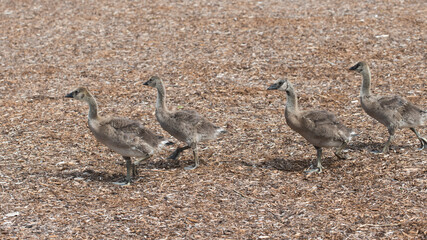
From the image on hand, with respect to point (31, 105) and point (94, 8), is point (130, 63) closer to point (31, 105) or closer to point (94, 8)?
point (31, 105)

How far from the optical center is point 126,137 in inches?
286

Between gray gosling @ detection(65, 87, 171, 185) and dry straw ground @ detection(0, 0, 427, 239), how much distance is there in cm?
39

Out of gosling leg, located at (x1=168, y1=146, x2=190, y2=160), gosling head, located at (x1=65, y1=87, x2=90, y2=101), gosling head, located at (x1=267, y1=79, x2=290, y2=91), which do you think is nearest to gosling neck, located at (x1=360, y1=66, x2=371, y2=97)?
gosling head, located at (x1=267, y1=79, x2=290, y2=91)

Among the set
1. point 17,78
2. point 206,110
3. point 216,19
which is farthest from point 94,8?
point 206,110

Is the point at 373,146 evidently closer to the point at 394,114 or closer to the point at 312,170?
the point at 394,114

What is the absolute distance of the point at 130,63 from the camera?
12484 mm

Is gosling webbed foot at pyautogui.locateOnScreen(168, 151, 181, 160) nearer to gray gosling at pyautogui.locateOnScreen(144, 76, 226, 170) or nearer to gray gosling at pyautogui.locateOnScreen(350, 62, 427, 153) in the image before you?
gray gosling at pyautogui.locateOnScreen(144, 76, 226, 170)

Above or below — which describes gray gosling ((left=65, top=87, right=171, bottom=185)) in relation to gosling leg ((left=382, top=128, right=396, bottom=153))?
above

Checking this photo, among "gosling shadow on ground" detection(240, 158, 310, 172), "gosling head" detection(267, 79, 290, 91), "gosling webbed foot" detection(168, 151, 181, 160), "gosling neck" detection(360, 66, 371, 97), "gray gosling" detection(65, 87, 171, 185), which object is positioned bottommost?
"gosling shadow on ground" detection(240, 158, 310, 172)

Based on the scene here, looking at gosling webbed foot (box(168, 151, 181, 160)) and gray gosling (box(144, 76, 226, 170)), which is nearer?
gray gosling (box(144, 76, 226, 170))

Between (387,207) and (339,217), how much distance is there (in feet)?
2.00

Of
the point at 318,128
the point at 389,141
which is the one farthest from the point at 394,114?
the point at 318,128

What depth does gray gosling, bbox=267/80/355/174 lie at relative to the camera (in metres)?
7.61

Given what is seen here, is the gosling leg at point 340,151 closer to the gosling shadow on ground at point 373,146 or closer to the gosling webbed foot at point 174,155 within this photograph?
the gosling shadow on ground at point 373,146
